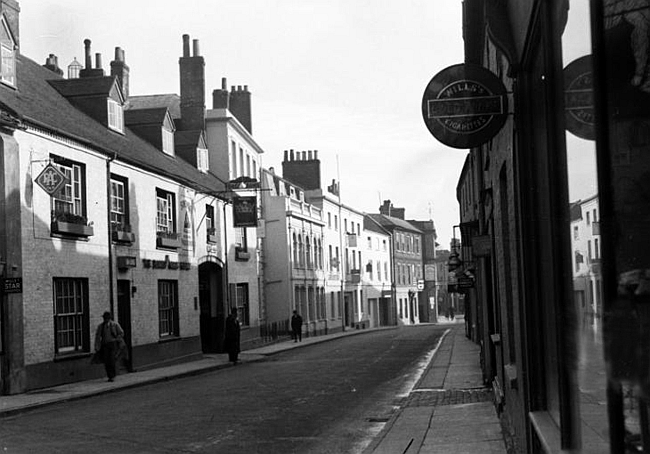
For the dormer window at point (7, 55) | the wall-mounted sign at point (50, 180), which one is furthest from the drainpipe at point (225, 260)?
the wall-mounted sign at point (50, 180)

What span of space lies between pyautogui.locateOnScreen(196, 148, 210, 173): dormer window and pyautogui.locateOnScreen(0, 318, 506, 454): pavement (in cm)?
1132

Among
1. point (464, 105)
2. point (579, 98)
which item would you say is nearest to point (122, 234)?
point (464, 105)

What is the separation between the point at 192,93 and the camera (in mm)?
38969

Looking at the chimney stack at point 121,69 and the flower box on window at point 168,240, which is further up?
the chimney stack at point 121,69

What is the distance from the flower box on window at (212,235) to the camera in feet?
112

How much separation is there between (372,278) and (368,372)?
178 feet

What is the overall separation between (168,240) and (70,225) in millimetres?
7269

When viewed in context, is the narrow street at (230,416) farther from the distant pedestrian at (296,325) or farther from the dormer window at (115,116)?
the distant pedestrian at (296,325)

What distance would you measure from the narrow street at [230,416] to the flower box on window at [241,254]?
14.1 m

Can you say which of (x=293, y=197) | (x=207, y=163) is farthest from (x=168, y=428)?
(x=293, y=197)

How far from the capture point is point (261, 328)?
41.9 m

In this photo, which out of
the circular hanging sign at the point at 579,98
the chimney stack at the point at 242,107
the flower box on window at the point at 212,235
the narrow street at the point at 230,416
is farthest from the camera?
the chimney stack at the point at 242,107

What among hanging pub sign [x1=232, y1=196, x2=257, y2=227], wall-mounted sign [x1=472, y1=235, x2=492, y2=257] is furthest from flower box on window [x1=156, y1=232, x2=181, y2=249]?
wall-mounted sign [x1=472, y1=235, x2=492, y2=257]

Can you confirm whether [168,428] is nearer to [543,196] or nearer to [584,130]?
[543,196]
